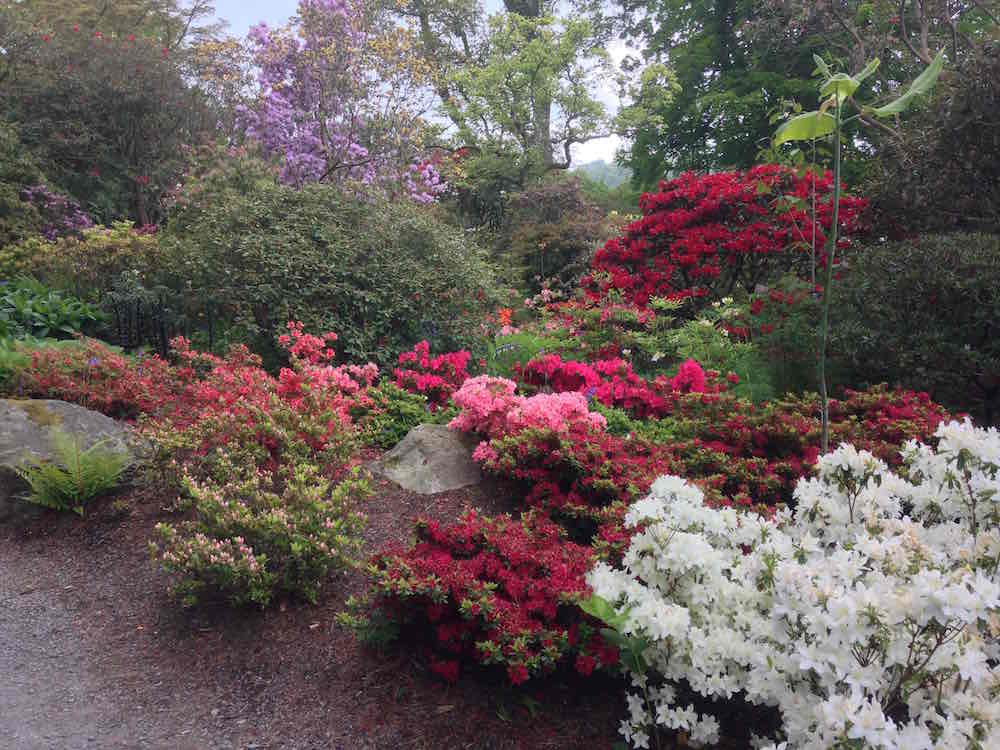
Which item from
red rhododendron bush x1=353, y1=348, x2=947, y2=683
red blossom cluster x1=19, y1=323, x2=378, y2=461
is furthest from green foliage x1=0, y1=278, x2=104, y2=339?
red rhododendron bush x1=353, y1=348, x2=947, y2=683

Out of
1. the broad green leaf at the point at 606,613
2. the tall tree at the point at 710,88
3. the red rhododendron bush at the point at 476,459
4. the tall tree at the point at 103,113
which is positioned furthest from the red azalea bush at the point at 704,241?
the tall tree at the point at 103,113

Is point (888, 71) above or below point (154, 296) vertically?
above

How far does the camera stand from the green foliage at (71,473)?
4039 millimetres

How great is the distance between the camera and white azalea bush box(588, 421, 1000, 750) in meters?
1.50

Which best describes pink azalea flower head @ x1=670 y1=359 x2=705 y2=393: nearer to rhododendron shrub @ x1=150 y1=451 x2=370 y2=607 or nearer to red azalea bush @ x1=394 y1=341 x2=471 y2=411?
red azalea bush @ x1=394 y1=341 x2=471 y2=411

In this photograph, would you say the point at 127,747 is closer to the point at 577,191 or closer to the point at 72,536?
the point at 72,536

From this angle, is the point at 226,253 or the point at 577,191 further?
the point at 577,191

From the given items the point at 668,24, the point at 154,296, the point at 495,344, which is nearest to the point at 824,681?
the point at 495,344

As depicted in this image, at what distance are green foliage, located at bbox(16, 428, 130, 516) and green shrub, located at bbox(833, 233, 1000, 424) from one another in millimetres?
5268

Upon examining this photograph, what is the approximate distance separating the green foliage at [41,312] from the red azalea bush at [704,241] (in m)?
5.99

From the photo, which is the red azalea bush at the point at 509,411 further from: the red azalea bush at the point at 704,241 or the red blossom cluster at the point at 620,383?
the red azalea bush at the point at 704,241

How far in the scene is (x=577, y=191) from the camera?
1446 centimetres

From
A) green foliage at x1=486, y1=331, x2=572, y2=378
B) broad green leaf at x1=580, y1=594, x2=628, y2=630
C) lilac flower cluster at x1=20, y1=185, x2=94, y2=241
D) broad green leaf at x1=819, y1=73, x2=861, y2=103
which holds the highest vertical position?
lilac flower cluster at x1=20, y1=185, x2=94, y2=241

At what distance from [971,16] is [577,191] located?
8.46m
